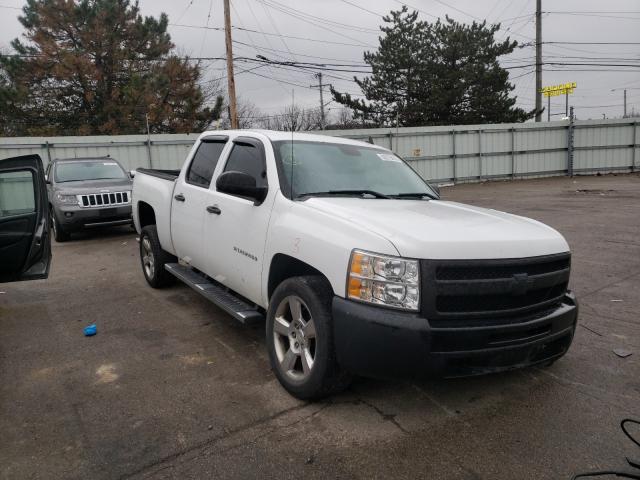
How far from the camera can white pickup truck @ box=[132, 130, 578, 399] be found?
2.74 meters

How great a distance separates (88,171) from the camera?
10.9 meters

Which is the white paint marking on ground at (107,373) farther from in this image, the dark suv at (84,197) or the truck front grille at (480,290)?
the dark suv at (84,197)

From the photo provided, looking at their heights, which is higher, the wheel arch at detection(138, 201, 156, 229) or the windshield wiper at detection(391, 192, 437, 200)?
the windshield wiper at detection(391, 192, 437, 200)

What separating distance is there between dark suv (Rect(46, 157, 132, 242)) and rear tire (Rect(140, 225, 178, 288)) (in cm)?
412

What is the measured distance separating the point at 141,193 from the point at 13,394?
327 centimetres

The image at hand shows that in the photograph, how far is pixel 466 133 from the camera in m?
20.9

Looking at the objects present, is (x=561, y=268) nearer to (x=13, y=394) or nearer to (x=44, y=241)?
(x=13, y=394)

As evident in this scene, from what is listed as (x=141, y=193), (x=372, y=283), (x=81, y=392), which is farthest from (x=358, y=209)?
(x=141, y=193)

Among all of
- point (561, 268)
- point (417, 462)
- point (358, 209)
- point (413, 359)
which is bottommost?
point (417, 462)

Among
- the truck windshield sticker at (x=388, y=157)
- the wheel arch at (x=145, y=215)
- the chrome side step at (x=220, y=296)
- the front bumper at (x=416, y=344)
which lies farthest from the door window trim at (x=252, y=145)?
the wheel arch at (x=145, y=215)

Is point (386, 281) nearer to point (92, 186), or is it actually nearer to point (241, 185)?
point (241, 185)

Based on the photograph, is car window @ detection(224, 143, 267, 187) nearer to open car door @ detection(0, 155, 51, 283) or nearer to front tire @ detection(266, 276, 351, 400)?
front tire @ detection(266, 276, 351, 400)

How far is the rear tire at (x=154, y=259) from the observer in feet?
19.4

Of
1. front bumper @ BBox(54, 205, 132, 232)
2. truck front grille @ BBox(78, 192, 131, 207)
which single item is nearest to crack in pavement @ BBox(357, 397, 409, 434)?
front bumper @ BBox(54, 205, 132, 232)
